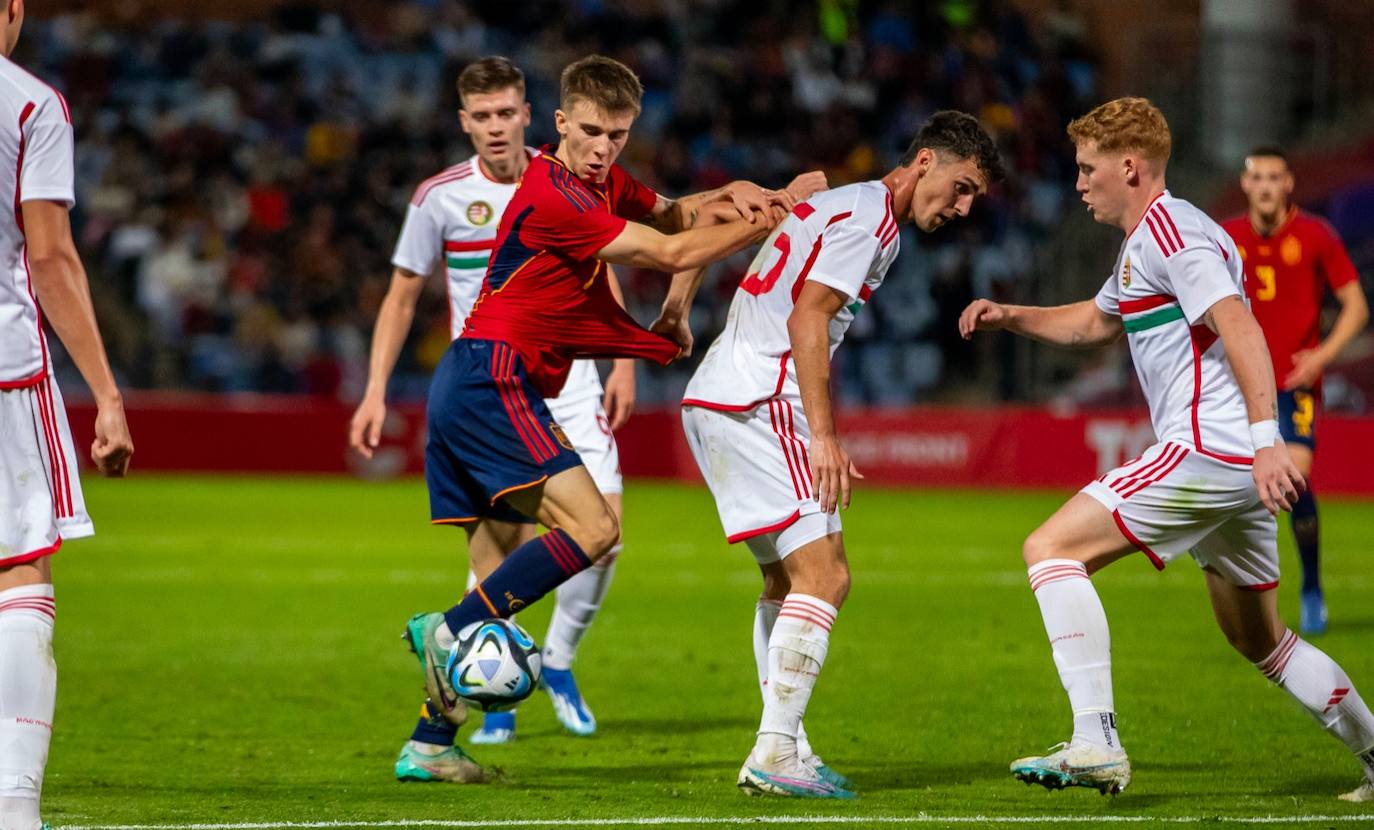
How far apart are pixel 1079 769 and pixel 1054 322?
65.4 inches

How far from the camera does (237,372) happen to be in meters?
22.0

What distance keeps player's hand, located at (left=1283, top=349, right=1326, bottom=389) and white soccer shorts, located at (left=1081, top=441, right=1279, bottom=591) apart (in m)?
4.39

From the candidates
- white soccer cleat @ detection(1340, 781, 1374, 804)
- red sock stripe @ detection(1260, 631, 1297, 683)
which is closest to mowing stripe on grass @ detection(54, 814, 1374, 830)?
white soccer cleat @ detection(1340, 781, 1374, 804)

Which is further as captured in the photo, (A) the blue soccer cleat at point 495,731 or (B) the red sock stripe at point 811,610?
(A) the blue soccer cleat at point 495,731

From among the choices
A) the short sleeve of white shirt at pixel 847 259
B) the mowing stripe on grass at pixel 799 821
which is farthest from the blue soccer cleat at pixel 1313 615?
the short sleeve of white shirt at pixel 847 259

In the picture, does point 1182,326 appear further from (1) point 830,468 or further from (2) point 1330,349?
(2) point 1330,349

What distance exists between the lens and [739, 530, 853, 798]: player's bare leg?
5.77 m

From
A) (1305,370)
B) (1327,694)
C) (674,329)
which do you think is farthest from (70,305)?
(1305,370)

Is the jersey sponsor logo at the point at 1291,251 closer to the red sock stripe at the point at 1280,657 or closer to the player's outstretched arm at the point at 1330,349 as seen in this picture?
the player's outstretched arm at the point at 1330,349

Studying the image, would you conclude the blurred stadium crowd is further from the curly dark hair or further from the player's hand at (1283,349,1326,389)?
the curly dark hair

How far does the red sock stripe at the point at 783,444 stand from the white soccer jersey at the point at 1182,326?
1.19m

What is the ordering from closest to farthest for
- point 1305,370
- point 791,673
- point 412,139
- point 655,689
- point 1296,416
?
point 791,673 → point 655,689 → point 1305,370 → point 1296,416 → point 412,139

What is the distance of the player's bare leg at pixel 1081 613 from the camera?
5.37 m

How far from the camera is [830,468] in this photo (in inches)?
221
